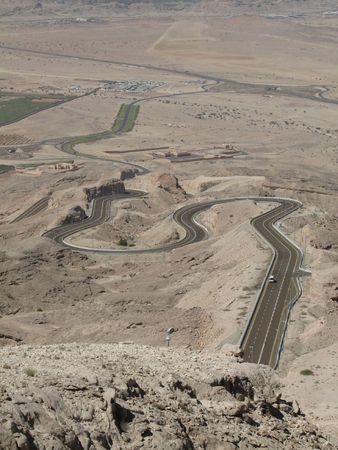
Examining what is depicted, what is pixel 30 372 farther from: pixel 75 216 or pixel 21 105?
pixel 21 105

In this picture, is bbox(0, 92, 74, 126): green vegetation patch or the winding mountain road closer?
the winding mountain road

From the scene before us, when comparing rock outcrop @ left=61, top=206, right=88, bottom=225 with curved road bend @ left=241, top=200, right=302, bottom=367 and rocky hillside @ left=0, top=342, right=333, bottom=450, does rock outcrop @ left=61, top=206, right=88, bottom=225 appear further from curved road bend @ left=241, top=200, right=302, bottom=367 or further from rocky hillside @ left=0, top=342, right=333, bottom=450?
rocky hillside @ left=0, top=342, right=333, bottom=450

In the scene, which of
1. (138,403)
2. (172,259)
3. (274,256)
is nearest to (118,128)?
(172,259)

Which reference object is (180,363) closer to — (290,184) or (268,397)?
(268,397)

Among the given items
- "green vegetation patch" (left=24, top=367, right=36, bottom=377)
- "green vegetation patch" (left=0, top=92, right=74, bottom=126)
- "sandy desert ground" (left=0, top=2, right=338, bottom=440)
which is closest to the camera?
"green vegetation patch" (left=24, top=367, right=36, bottom=377)

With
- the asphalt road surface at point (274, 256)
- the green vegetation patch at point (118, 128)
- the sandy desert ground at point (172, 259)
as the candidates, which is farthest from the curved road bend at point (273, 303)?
the green vegetation patch at point (118, 128)

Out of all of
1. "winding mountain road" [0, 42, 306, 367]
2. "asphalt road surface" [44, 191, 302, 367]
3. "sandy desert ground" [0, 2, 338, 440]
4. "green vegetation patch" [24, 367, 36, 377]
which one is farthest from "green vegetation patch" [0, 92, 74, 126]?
"green vegetation patch" [24, 367, 36, 377]

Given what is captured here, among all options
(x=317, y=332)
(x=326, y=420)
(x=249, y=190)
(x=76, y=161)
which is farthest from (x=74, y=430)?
(x=76, y=161)

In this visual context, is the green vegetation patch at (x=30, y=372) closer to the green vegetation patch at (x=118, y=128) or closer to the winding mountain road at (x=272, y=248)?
the winding mountain road at (x=272, y=248)
